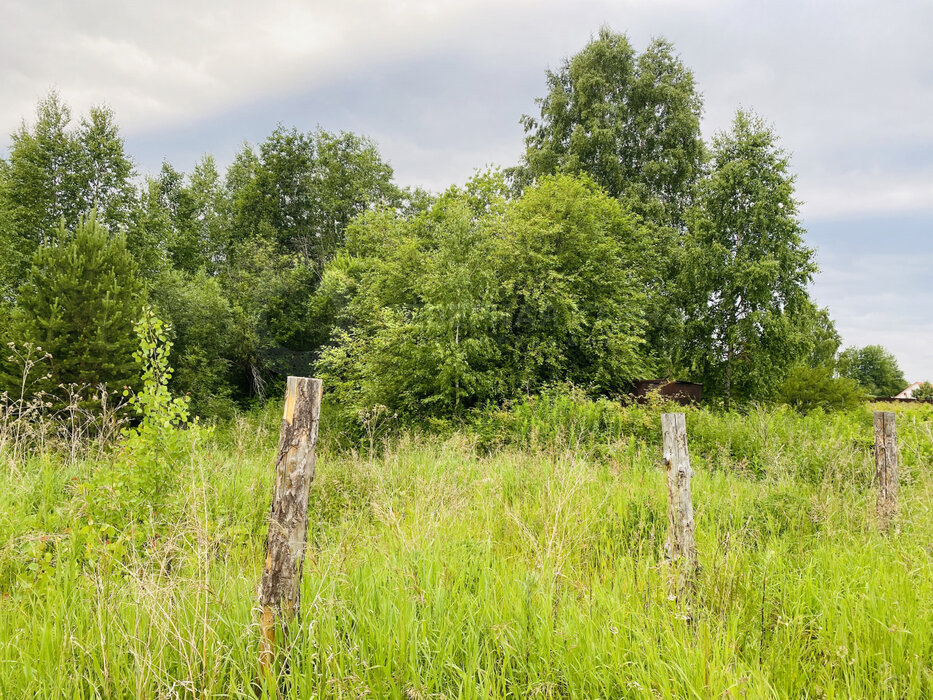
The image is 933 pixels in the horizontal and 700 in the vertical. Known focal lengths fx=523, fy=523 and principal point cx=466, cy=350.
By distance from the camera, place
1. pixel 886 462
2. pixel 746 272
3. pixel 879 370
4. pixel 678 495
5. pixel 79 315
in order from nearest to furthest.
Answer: pixel 678 495 < pixel 886 462 < pixel 79 315 < pixel 746 272 < pixel 879 370

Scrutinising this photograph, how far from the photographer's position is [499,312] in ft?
42.8

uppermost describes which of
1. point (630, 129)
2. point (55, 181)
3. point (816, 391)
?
point (630, 129)

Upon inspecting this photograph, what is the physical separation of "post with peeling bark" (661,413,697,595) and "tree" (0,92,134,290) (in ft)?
74.5

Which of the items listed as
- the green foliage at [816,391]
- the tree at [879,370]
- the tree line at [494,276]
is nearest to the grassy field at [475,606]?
the tree line at [494,276]

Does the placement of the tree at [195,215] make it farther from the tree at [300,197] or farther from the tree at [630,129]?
the tree at [630,129]

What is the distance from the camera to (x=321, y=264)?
97.6 feet

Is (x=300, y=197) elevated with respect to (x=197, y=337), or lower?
elevated

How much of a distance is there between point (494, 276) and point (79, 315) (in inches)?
444

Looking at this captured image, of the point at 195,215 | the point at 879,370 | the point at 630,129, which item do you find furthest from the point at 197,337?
the point at 879,370

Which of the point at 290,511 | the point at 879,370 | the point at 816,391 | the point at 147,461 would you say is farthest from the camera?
the point at 879,370

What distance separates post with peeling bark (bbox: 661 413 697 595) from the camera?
3.45 metres

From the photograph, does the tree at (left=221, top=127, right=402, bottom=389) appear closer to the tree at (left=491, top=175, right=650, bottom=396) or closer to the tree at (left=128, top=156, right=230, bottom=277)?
the tree at (left=128, top=156, right=230, bottom=277)

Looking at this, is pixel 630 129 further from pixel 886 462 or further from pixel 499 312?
pixel 886 462

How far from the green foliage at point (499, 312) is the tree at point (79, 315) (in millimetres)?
5824
